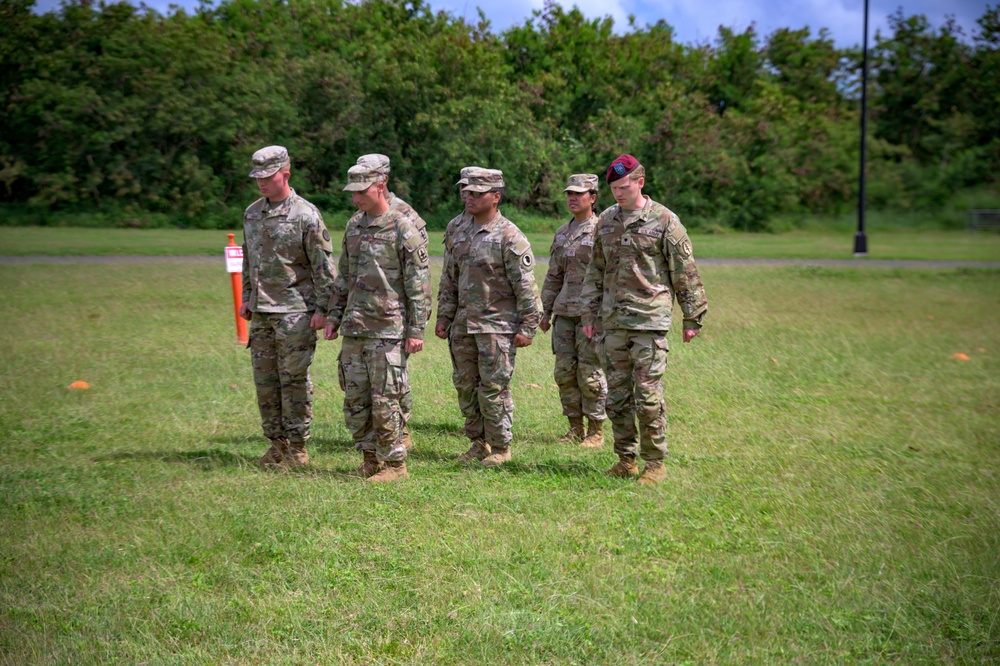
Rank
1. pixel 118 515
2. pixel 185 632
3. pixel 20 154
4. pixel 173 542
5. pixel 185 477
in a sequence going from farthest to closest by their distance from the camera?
pixel 20 154 → pixel 185 477 → pixel 118 515 → pixel 173 542 → pixel 185 632

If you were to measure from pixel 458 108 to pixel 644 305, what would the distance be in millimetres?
19986

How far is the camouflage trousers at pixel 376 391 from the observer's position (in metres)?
6.92

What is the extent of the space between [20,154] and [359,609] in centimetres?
2875

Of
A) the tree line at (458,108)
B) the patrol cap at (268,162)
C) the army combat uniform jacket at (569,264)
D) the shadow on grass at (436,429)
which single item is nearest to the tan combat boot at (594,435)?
the army combat uniform jacket at (569,264)

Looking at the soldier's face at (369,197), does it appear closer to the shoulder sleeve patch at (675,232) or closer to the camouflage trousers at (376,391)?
the camouflage trousers at (376,391)

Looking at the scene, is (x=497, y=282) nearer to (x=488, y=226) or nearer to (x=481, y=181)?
(x=488, y=226)

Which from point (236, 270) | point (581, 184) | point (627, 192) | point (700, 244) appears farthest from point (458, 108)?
point (627, 192)

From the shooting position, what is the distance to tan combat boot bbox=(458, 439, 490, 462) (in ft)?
24.7

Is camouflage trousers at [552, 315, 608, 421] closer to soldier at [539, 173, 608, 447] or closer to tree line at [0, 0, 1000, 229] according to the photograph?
soldier at [539, 173, 608, 447]

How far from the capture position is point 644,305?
22.2 feet

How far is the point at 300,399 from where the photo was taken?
7.31 m

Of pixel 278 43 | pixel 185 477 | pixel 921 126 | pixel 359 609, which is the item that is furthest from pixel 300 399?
pixel 921 126

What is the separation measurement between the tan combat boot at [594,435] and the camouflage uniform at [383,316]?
1.91m

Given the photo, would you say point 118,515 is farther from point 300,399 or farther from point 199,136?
point 199,136
